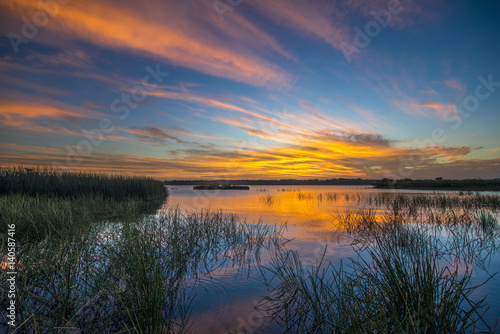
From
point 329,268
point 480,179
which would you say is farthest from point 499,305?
point 480,179

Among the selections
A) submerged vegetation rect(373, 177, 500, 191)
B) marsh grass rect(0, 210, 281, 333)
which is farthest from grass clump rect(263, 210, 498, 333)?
submerged vegetation rect(373, 177, 500, 191)

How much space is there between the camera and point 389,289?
9.58 ft

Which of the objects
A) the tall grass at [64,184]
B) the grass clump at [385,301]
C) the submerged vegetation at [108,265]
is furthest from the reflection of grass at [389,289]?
the tall grass at [64,184]

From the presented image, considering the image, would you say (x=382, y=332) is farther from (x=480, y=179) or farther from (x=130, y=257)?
(x=480, y=179)

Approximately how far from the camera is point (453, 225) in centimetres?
1007

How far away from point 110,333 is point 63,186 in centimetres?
1945

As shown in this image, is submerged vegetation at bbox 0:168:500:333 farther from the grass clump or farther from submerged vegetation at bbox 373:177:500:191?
submerged vegetation at bbox 373:177:500:191

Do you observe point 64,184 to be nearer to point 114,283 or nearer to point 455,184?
point 114,283

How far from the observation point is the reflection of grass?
2.55m

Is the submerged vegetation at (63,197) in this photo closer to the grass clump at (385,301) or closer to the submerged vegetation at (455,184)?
the grass clump at (385,301)

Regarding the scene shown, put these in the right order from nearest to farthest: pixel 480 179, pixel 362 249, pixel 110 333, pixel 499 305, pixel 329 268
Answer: pixel 110 333 < pixel 499 305 < pixel 329 268 < pixel 362 249 < pixel 480 179

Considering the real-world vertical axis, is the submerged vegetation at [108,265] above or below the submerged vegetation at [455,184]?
below

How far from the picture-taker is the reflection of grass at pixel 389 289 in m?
2.55

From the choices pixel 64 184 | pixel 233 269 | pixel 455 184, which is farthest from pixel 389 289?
pixel 455 184
